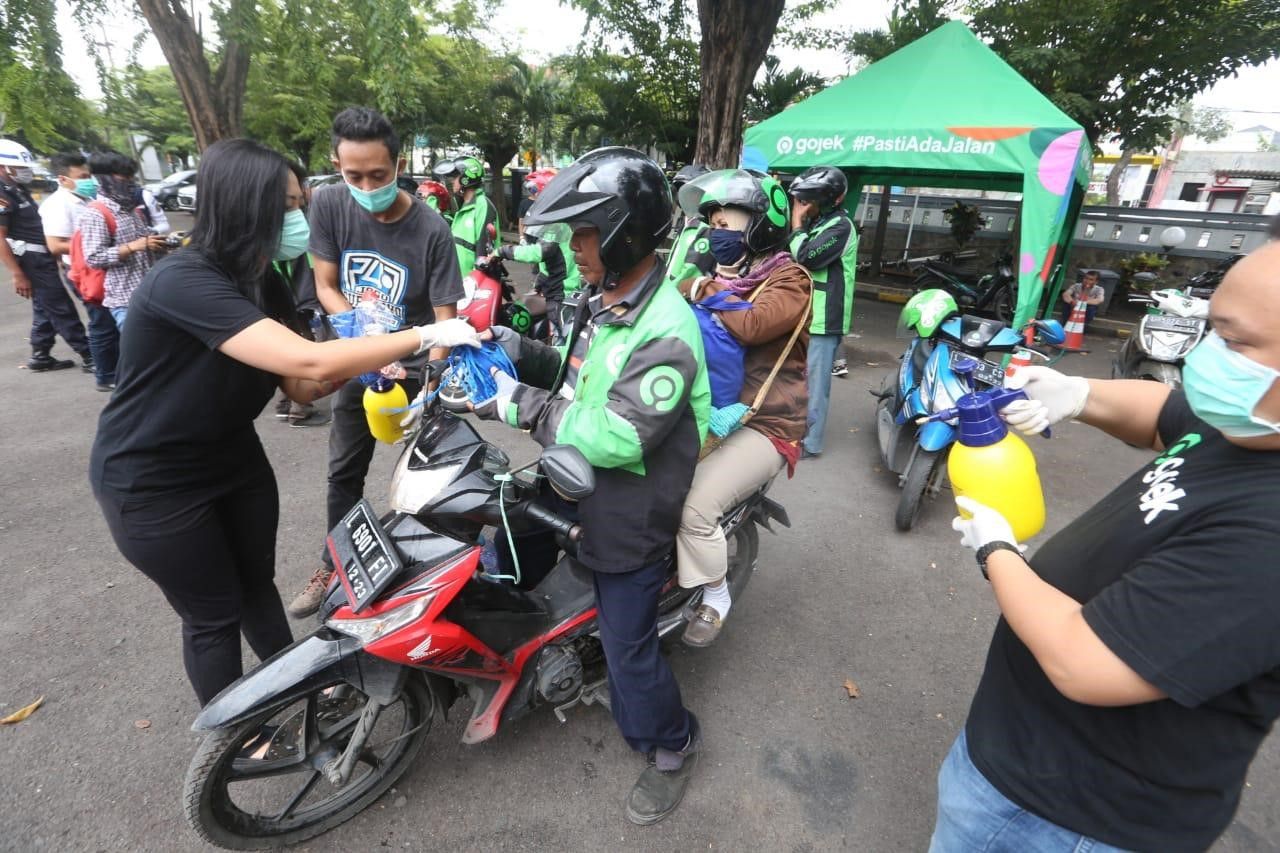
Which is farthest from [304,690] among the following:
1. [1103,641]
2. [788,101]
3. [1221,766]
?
[788,101]

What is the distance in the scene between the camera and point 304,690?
1.74 metres

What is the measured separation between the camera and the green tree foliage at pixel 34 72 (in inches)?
252

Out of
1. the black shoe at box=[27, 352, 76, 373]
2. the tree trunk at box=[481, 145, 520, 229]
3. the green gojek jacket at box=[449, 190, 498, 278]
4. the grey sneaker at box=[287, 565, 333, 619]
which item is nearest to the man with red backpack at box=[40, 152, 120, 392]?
the black shoe at box=[27, 352, 76, 373]

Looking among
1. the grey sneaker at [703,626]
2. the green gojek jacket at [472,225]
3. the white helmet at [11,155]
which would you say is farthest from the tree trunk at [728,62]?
the grey sneaker at [703,626]

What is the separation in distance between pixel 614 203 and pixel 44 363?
7.40 metres

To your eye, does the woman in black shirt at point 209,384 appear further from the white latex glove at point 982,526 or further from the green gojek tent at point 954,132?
the green gojek tent at point 954,132

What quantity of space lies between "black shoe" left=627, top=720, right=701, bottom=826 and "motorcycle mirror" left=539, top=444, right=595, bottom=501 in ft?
3.94

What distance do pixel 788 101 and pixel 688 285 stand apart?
11.9 m

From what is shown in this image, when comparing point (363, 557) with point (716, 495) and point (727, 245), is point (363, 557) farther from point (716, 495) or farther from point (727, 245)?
point (727, 245)

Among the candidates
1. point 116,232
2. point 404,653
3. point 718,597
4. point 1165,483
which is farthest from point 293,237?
point 116,232

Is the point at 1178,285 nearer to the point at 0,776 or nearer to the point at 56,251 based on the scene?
the point at 0,776

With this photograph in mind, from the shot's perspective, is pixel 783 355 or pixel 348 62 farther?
pixel 348 62

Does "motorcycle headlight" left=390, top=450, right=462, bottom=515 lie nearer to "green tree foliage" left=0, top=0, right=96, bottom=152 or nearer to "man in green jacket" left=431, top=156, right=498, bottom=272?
"man in green jacket" left=431, top=156, right=498, bottom=272

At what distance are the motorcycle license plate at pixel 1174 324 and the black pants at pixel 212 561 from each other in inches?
271
